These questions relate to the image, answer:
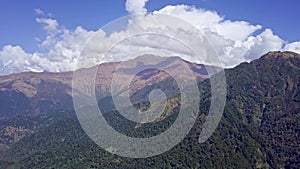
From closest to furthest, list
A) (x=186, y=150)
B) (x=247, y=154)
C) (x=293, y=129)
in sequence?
(x=186, y=150), (x=247, y=154), (x=293, y=129)

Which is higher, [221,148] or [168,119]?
[168,119]

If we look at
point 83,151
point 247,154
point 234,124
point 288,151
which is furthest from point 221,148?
point 83,151

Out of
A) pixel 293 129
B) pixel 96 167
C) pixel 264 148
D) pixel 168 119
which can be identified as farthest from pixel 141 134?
pixel 293 129

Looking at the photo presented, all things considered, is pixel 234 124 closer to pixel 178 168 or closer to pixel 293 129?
pixel 293 129

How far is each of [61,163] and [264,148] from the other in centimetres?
8104

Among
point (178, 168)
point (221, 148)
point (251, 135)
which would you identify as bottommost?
point (178, 168)

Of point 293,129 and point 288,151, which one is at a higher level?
point 293,129

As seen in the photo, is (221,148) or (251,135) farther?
(251,135)

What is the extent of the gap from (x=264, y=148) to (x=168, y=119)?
134ft

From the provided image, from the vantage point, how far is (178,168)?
146750 mm

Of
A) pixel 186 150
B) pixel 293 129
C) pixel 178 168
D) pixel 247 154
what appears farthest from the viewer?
pixel 293 129

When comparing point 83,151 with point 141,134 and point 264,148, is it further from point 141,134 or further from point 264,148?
point 264,148

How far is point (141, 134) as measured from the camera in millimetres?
175250

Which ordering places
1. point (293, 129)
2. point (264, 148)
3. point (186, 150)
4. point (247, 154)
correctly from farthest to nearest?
point (293, 129) → point (264, 148) → point (247, 154) → point (186, 150)
